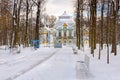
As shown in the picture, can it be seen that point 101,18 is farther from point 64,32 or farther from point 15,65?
point 64,32

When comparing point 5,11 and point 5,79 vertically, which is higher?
point 5,11

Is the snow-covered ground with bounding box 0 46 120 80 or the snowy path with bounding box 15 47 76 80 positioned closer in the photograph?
the snowy path with bounding box 15 47 76 80

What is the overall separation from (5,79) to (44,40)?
107609 millimetres

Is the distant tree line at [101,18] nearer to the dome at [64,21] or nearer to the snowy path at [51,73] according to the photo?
the snowy path at [51,73]

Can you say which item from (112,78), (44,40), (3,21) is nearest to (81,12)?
(3,21)

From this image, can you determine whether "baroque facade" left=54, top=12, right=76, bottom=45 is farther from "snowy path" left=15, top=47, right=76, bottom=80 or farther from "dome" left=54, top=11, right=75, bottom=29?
"snowy path" left=15, top=47, right=76, bottom=80

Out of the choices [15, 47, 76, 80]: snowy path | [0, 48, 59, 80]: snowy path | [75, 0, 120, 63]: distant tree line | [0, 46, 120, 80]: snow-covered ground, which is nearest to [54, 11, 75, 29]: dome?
[75, 0, 120, 63]: distant tree line

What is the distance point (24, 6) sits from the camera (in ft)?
180

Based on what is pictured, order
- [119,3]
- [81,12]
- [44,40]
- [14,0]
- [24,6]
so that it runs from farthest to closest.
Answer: [44,40]
[81,12]
[24,6]
[14,0]
[119,3]

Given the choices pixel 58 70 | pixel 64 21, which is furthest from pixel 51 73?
pixel 64 21

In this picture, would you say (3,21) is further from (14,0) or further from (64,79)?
(64,79)

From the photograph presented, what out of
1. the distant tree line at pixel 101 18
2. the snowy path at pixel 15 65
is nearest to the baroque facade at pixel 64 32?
the distant tree line at pixel 101 18

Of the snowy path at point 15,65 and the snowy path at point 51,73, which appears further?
the snowy path at point 15,65

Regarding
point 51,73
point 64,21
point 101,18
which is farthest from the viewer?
point 64,21
